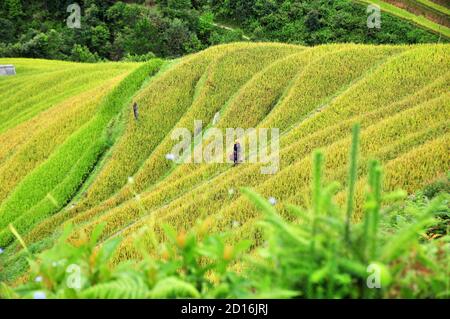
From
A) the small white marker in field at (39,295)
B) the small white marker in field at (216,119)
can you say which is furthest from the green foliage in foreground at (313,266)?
the small white marker in field at (216,119)

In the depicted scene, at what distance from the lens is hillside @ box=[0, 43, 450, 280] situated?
12.9 m

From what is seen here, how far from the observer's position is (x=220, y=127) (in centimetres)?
2025

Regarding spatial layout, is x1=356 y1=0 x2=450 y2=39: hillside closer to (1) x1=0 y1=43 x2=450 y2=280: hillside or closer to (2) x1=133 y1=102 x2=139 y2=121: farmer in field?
(1) x1=0 y1=43 x2=450 y2=280: hillside

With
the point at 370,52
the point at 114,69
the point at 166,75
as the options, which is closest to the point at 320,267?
the point at 370,52

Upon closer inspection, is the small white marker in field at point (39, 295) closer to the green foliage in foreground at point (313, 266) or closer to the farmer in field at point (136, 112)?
the green foliage in foreground at point (313, 266)

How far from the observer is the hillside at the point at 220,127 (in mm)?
12859

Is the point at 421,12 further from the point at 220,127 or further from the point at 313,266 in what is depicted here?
the point at 313,266

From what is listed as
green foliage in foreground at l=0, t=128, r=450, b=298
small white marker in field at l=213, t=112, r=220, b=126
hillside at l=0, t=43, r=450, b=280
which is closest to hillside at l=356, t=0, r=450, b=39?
hillside at l=0, t=43, r=450, b=280

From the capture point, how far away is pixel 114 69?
37.9 metres

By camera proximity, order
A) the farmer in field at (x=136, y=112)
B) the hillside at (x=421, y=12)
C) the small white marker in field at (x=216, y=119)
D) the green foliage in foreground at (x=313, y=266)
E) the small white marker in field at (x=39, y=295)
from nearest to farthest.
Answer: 1. the green foliage in foreground at (x=313, y=266)
2. the small white marker in field at (x=39, y=295)
3. the small white marker in field at (x=216, y=119)
4. the farmer in field at (x=136, y=112)
5. the hillside at (x=421, y=12)

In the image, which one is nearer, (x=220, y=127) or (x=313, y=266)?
(x=313, y=266)

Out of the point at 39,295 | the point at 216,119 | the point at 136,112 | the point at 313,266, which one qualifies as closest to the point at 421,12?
the point at 216,119

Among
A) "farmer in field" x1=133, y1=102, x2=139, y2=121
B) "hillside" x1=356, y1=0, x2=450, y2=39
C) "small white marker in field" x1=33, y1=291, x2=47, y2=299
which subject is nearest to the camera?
"small white marker in field" x1=33, y1=291, x2=47, y2=299

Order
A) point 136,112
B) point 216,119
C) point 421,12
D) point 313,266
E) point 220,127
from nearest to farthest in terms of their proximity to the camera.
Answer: point 313,266 → point 220,127 → point 216,119 → point 136,112 → point 421,12
